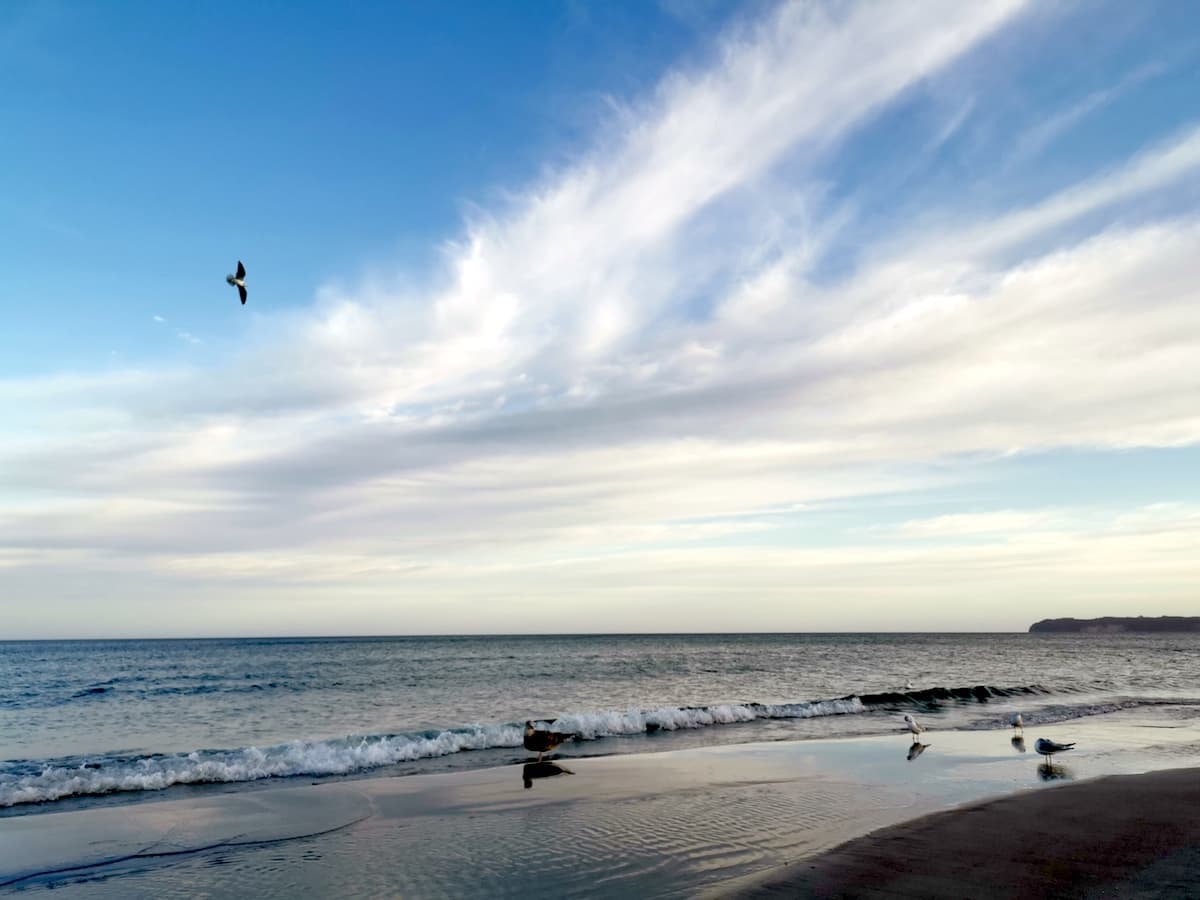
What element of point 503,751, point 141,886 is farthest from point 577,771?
point 141,886

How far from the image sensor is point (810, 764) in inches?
627

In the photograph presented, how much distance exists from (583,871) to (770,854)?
93.4 inches

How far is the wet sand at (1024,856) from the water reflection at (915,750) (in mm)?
4939

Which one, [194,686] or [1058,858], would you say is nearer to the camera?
[1058,858]

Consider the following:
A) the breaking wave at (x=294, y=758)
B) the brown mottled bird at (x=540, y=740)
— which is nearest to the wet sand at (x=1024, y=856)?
the brown mottled bird at (x=540, y=740)

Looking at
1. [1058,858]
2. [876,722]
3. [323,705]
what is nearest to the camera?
[1058,858]

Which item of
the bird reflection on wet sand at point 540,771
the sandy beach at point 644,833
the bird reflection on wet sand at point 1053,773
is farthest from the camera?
the bird reflection on wet sand at point 540,771

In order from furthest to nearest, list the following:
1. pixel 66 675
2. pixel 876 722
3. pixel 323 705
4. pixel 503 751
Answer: pixel 66 675
pixel 323 705
pixel 876 722
pixel 503 751

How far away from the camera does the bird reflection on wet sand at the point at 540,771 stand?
595 inches

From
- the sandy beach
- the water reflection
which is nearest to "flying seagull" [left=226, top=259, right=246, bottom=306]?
the sandy beach

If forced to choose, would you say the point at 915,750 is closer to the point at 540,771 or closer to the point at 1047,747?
the point at 1047,747

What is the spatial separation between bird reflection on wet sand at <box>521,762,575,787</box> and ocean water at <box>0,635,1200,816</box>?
1100 mm

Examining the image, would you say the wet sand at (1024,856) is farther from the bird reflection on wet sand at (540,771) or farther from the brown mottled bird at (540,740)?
the brown mottled bird at (540,740)

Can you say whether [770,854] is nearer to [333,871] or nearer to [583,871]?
[583,871]
